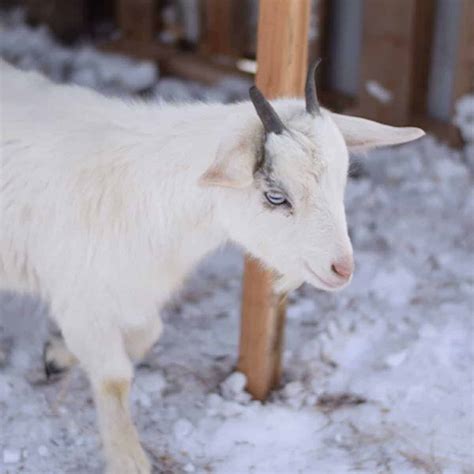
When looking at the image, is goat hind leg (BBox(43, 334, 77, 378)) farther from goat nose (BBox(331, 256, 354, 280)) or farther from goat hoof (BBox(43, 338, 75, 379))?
goat nose (BBox(331, 256, 354, 280))

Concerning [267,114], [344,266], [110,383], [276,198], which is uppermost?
[267,114]

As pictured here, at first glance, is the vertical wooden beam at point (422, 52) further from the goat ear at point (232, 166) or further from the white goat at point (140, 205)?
the goat ear at point (232, 166)

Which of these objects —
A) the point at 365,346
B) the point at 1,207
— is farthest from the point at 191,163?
the point at 365,346

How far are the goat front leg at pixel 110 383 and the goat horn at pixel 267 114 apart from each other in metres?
1.03

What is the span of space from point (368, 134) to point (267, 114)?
53 centimetres

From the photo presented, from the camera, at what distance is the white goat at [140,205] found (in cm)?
310

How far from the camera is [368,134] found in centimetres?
342

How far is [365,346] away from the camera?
4336mm

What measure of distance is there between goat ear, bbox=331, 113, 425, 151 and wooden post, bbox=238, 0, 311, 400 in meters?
0.31

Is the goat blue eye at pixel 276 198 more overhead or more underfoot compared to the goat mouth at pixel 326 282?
more overhead

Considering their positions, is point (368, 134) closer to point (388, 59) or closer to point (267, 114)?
point (267, 114)

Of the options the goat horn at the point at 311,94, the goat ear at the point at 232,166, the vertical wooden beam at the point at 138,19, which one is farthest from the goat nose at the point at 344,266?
the vertical wooden beam at the point at 138,19

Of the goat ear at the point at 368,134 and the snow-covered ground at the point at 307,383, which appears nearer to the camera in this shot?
the goat ear at the point at 368,134

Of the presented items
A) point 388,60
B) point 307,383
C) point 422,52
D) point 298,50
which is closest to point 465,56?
point 422,52
